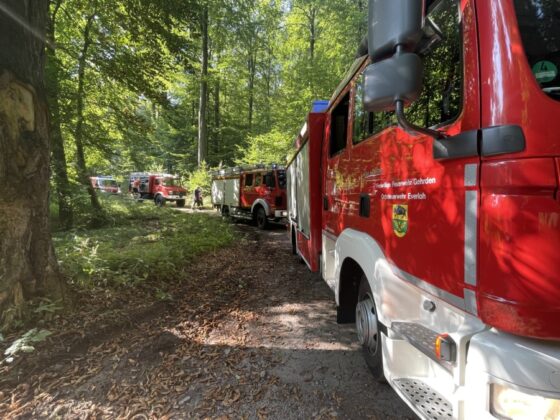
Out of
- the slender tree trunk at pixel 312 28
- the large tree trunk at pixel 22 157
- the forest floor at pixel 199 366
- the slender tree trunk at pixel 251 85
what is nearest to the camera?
the forest floor at pixel 199 366

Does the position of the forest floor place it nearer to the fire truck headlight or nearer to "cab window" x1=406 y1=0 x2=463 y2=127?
the fire truck headlight

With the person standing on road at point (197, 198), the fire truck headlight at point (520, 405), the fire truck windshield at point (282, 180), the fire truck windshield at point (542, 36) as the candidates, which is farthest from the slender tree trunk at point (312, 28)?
the fire truck headlight at point (520, 405)

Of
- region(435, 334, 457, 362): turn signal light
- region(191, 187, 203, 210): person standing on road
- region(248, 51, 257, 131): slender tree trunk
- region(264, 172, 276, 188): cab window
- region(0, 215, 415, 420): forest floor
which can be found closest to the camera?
region(435, 334, 457, 362): turn signal light

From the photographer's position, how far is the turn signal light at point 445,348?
62.1 inches

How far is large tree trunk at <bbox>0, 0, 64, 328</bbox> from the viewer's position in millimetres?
3463

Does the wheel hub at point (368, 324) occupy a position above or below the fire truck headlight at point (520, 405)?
below

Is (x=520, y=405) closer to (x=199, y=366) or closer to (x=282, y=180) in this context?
(x=199, y=366)

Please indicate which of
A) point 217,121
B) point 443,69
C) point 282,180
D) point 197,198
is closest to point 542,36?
point 443,69

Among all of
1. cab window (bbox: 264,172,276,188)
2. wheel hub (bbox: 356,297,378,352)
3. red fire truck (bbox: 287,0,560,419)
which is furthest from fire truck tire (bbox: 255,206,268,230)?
red fire truck (bbox: 287,0,560,419)

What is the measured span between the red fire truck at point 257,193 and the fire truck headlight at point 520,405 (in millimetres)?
11643

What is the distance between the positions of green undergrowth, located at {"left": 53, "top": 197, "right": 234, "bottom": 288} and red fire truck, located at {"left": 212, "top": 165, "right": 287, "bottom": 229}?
2.29 meters

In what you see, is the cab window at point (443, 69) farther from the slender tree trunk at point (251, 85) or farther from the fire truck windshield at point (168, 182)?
the slender tree trunk at point (251, 85)

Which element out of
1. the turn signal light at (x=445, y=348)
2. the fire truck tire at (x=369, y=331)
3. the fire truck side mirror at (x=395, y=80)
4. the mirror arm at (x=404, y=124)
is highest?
the fire truck side mirror at (x=395, y=80)

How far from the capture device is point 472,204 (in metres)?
1.50
